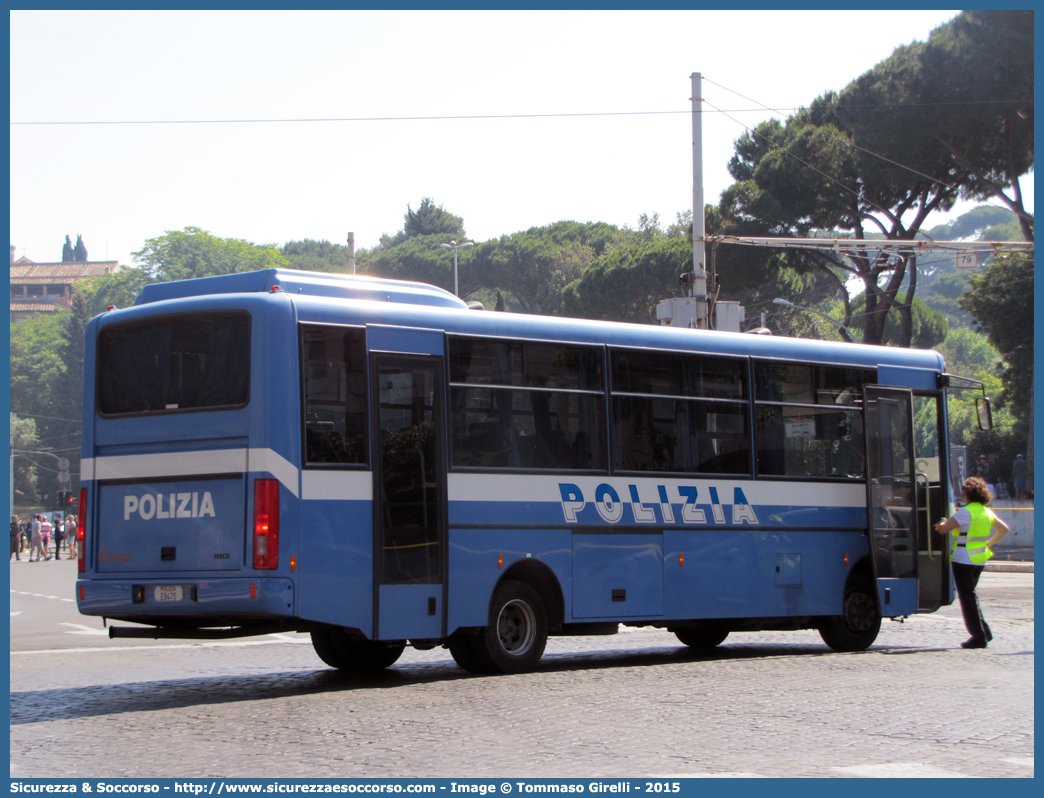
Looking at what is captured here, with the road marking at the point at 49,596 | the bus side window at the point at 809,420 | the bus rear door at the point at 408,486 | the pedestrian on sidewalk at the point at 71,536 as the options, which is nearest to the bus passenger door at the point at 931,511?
the bus side window at the point at 809,420

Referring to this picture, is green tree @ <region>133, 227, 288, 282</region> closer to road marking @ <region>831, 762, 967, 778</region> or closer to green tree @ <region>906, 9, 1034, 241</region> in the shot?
green tree @ <region>906, 9, 1034, 241</region>

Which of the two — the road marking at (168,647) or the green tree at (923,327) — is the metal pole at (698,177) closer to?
the road marking at (168,647)

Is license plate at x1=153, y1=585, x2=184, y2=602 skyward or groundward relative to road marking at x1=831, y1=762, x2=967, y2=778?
skyward

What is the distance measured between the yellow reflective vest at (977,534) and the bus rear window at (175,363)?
804 cm

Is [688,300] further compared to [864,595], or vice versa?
[688,300]

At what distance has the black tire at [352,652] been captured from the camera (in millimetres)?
11203

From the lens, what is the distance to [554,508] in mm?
11102

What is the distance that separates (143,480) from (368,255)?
83.9 metres

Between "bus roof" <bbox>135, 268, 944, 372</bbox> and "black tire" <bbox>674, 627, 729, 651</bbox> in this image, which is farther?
"black tire" <bbox>674, 627, 729, 651</bbox>

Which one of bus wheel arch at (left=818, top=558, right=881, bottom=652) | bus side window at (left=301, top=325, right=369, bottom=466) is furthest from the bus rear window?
bus wheel arch at (left=818, top=558, right=881, bottom=652)

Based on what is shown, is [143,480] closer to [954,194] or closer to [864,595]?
[864,595]

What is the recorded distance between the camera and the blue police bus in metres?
9.48

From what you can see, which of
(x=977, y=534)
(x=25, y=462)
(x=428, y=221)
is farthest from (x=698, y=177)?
(x=25, y=462)
